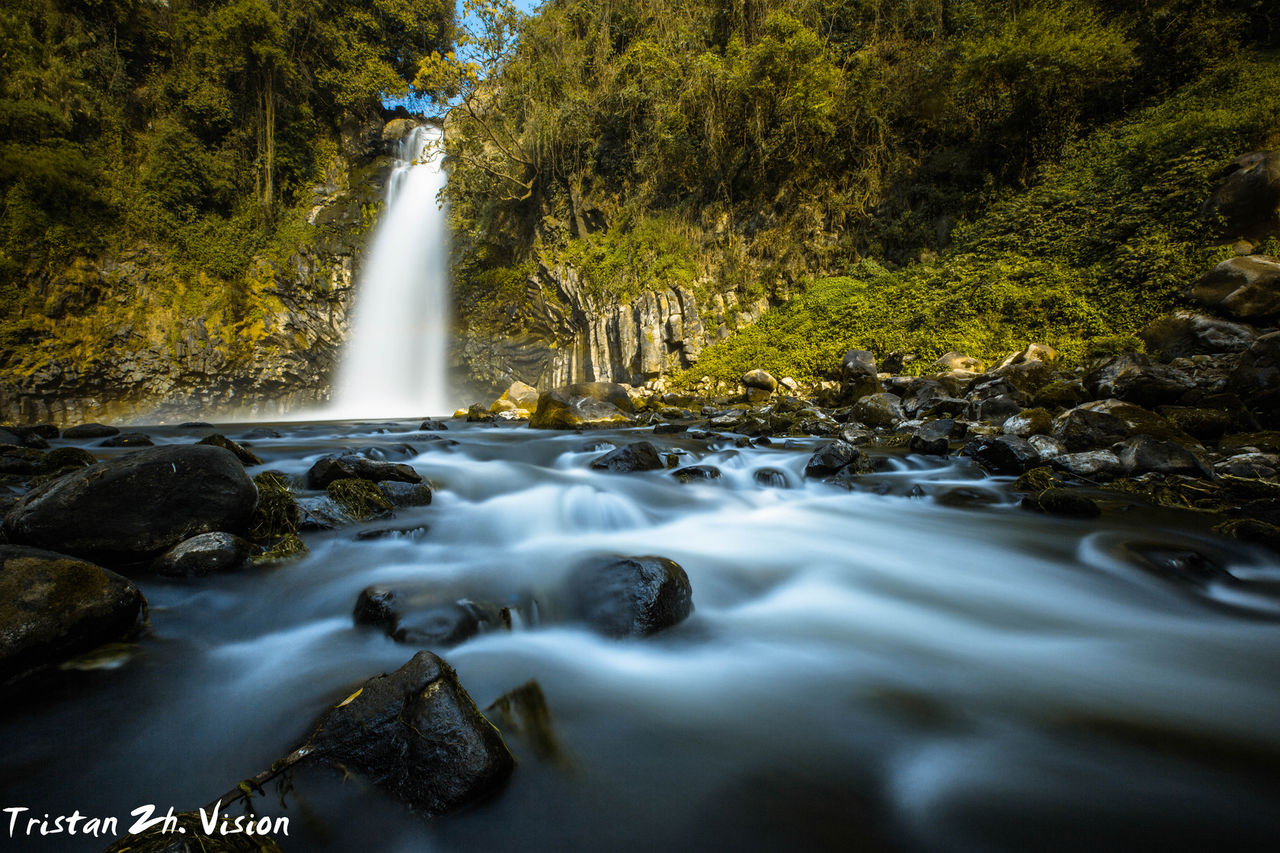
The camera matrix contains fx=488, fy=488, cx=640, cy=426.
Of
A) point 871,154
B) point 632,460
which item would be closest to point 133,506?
point 632,460

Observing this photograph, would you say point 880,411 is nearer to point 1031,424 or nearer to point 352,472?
point 1031,424

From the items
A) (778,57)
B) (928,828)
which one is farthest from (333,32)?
(928,828)

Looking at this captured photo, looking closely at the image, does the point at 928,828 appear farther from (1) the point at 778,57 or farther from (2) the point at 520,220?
(2) the point at 520,220

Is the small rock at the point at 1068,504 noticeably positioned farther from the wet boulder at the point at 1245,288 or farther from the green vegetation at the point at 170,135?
the green vegetation at the point at 170,135

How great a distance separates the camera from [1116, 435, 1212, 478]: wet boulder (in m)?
4.33

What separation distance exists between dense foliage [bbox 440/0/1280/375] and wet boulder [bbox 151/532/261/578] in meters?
11.9

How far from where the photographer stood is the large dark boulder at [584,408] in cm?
1059

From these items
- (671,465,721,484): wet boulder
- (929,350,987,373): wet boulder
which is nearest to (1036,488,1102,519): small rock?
(671,465,721,484): wet boulder

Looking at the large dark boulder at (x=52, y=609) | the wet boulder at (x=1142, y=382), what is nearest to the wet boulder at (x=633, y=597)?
the large dark boulder at (x=52, y=609)

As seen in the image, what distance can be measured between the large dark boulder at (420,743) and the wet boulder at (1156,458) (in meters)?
5.92

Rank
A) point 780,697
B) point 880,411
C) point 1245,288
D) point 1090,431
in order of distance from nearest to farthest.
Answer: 1. point 780,697
2. point 1090,431
3. point 1245,288
4. point 880,411

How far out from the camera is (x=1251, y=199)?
786 centimetres

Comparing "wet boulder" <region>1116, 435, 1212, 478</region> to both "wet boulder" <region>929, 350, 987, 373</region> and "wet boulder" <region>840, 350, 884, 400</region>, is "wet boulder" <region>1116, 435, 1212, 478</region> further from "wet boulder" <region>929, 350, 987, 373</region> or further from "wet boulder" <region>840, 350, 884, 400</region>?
"wet boulder" <region>840, 350, 884, 400</region>

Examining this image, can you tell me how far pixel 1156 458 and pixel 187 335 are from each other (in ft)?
85.2
